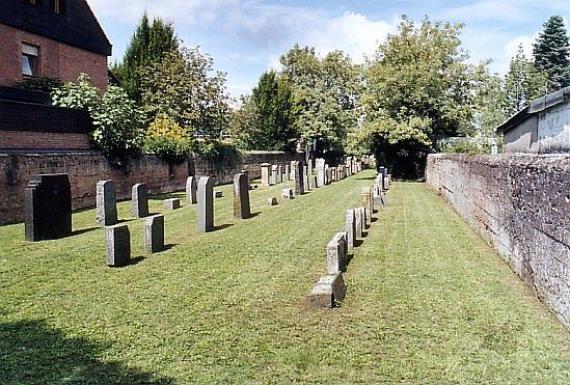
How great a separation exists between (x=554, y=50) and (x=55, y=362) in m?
61.0

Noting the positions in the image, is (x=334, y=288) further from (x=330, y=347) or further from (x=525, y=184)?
(x=525, y=184)

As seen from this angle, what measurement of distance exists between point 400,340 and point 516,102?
48.7 m

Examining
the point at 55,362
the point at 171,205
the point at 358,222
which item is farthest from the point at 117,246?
the point at 171,205

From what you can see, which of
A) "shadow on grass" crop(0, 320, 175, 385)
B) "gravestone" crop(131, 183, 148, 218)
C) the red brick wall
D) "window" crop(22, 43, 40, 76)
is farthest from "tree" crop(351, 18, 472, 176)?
"shadow on grass" crop(0, 320, 175, 385)

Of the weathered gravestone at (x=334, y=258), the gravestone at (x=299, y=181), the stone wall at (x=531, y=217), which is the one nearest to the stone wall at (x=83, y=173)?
the gravestone at (x=299, y=181)

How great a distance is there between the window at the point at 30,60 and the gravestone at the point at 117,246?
1916 cm

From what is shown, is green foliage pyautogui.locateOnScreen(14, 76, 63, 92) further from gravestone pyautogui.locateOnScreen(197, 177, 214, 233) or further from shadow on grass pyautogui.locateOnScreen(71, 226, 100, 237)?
gravestone pyautogui.locateOnScreen(197, 177, 214, 233)

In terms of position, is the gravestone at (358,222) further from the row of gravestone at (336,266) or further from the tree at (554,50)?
the tree at (554,50)

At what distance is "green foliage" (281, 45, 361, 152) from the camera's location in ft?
165

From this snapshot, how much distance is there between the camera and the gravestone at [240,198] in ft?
48.7

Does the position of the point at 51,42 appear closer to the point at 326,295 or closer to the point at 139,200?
the point at 139,200

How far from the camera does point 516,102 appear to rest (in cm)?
4909

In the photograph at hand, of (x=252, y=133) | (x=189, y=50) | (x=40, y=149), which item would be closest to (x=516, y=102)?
(x=252, y=133)

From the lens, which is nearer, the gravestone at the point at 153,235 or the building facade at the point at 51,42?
the gravestone at the point at 153,235
